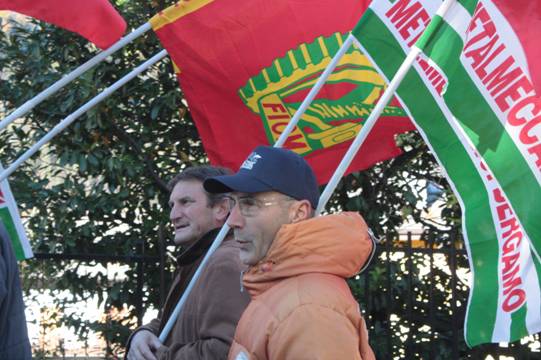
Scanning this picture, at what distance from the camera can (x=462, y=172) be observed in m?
4.30

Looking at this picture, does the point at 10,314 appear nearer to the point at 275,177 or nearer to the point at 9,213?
the point at 9,213

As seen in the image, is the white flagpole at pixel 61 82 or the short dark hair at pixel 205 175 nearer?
the short dark hair at pixel 205 175

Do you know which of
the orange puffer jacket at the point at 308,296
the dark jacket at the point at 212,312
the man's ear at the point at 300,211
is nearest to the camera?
the orange puffer jacket at the point at 308,296

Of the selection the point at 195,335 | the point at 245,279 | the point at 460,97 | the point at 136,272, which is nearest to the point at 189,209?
the point at 195,335

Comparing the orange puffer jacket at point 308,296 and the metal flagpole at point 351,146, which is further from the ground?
the metal flagpole at point 351,146

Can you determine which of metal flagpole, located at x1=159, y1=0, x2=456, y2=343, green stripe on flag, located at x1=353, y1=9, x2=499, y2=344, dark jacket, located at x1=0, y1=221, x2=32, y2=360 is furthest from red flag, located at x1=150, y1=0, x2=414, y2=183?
dark jacket, located at x1=0, y1=221, x2=32, y2=360

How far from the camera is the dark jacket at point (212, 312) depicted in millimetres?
3904

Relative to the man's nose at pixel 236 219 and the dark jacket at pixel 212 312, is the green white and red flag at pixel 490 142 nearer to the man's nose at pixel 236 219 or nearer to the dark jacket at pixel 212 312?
the dark jacket at pixel 212 312

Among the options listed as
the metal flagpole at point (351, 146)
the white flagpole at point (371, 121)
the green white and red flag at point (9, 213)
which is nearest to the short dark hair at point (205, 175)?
the metal flagpole at point (351, 146)

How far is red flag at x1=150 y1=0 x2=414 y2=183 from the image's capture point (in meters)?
5.61

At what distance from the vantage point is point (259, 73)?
5730mm

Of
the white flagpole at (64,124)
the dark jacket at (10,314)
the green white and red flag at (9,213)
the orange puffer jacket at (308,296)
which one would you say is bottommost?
the orange puffer jacket at (308,296)

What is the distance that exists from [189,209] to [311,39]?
59.9 inches

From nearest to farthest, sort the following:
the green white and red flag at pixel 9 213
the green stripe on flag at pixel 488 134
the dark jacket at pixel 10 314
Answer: the green stripe on flag at pixel 488 134, the dark jacket at pixel 10 314, the green white and red flag at pixel 9 213
